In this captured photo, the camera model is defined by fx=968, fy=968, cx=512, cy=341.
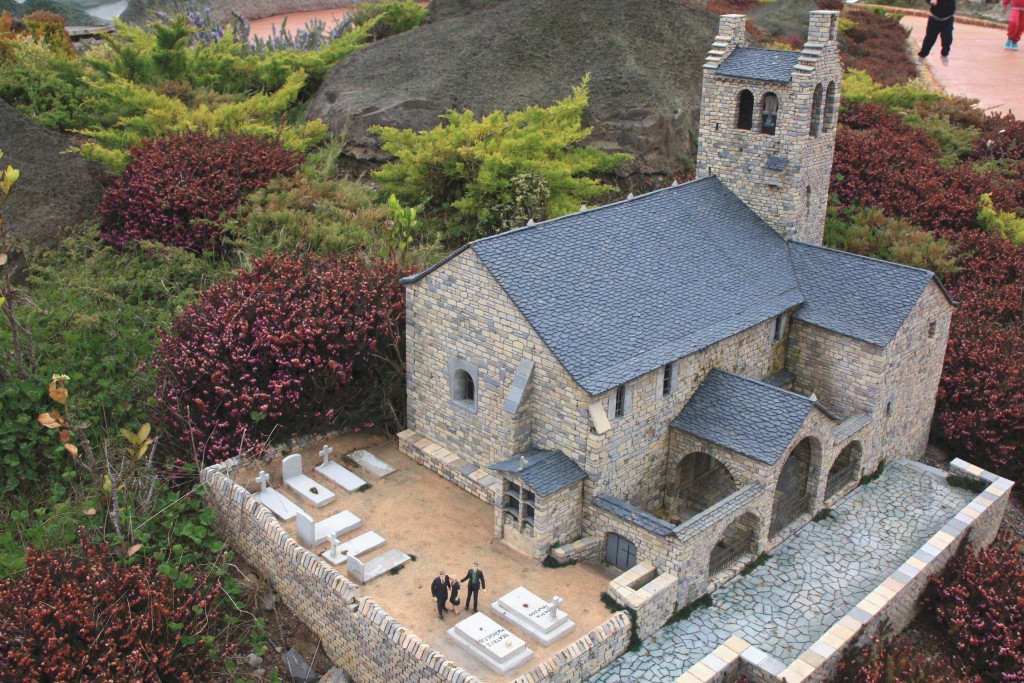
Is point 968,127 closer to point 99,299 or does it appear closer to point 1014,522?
point 1014,522

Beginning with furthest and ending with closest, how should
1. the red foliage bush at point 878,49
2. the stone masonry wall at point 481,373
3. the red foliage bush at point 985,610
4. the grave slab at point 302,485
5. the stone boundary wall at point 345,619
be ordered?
the red foliage bush at point 878,49 < the grave slab at point 302,485 < the stone masonry wall at point 481,373 < the red foliage bush at point 985,610 < the stone boundary wall at point 345,619

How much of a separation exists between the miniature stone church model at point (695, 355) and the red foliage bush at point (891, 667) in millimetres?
2752

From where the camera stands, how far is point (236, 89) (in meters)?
37.0

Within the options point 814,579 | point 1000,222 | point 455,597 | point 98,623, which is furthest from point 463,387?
point 1000,222

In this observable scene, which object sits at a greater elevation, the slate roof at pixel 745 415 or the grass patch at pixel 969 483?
the slate roof at pixel 745 415

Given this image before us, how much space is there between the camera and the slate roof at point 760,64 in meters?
21.9

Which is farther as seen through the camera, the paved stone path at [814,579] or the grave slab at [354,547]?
the grave slab at [354,547]

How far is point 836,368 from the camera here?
2155cm

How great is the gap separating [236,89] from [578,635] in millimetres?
27895

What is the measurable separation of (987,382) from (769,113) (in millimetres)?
8784

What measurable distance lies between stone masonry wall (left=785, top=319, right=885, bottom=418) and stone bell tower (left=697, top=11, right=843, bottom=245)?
8.64 ft

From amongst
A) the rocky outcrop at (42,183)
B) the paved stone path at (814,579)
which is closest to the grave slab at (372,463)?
the paved stone path at (814,579)

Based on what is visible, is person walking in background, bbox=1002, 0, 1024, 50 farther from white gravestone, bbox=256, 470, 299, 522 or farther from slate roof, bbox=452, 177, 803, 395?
white gravestone, bbox=256, 470, 299, 522

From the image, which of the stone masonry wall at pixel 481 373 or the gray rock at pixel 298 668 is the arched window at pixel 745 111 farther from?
the gray rock at pixel 298 668
